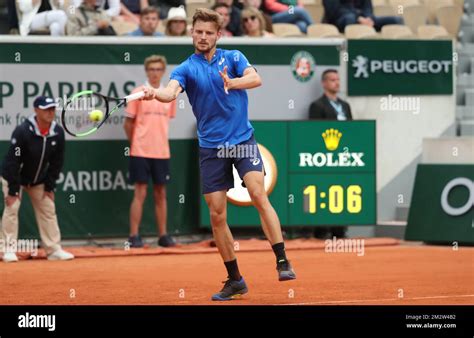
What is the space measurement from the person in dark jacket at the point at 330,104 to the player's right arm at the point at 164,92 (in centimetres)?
689

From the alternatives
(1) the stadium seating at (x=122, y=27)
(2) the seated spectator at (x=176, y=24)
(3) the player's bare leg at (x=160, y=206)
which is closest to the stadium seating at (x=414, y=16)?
(2) the seated spectator at (x=176, y=24)

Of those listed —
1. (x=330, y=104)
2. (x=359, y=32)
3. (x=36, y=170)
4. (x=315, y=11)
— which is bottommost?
(x=36, y=170)

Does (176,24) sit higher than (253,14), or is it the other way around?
(253,14)

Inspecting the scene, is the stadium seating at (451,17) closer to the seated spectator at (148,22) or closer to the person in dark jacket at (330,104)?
the person in dark jacket at (330,104)

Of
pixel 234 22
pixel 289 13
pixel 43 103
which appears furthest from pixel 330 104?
pixel 43 103

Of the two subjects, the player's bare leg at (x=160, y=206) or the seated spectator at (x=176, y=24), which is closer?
the player's bare leg at (x=160, y=206)

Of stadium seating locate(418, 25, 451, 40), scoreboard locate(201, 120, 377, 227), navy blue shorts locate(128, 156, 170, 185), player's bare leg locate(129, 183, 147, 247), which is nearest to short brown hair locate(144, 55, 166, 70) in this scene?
navy blue shorts locate(128, 156, 170, 185)

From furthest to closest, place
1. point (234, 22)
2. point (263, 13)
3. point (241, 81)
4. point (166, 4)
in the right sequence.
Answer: point (263, 13) < point (166, 4) < point (234, 22) < point (241, 81)

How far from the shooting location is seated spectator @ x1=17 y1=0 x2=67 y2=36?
53.4ft

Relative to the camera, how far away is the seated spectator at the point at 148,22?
16484 millimetres

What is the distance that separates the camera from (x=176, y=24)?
659 inches

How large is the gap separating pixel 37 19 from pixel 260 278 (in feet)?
16.8

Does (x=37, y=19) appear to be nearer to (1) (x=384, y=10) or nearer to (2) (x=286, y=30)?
(2) (x=286, y=30)
